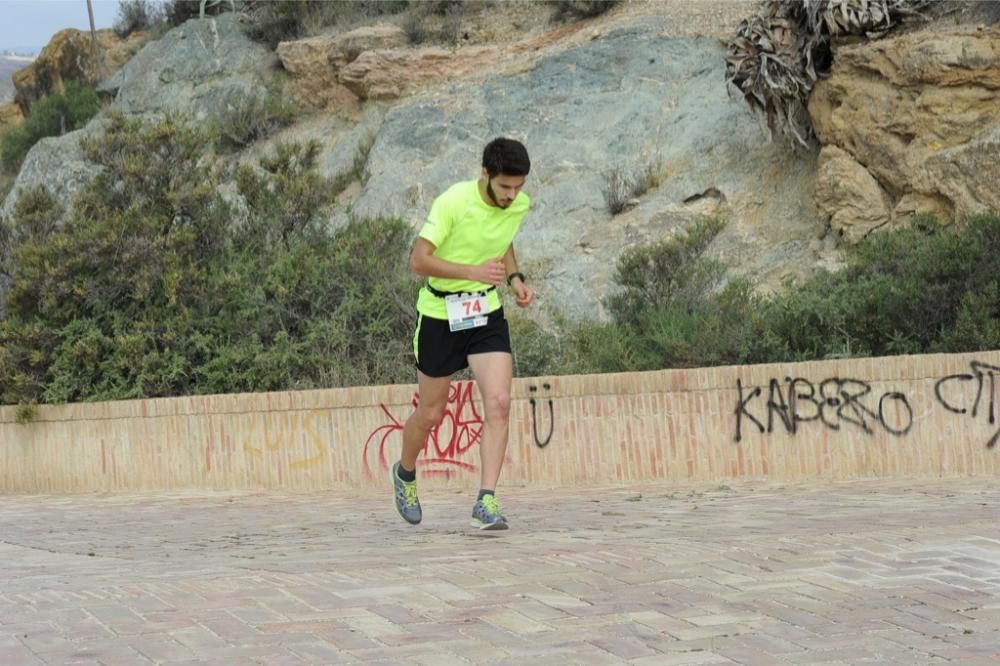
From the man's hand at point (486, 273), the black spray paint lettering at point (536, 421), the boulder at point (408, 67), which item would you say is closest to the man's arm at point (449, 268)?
the man's hand at point (486, 273)

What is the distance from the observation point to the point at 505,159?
23.5ft

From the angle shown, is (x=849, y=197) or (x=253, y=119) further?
(x=253, y=119)

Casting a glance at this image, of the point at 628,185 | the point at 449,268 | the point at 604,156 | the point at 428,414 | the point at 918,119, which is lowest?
the point at 428,414

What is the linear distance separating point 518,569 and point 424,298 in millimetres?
1947

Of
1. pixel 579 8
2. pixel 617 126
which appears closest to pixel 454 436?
pixel 617 126

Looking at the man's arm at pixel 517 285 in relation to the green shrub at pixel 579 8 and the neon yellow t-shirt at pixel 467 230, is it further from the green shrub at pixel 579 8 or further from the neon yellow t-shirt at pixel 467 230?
Result: the green shrub at pixel 579 8

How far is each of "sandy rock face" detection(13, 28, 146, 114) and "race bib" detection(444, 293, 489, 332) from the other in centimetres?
3543

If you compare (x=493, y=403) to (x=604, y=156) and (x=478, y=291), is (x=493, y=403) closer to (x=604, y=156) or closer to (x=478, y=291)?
(x=478, y=291)

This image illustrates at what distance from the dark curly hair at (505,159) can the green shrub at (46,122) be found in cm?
3023

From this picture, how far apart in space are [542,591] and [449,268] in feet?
6.82

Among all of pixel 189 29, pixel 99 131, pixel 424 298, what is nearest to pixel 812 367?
pixel 424 298

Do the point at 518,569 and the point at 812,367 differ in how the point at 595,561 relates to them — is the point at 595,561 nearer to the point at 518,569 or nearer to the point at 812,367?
the point at 518,569

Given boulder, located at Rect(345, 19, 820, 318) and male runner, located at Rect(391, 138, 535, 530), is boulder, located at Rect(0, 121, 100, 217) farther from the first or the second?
male runner, located at Rect(391, 138, 535, 530)

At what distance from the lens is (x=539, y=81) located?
950 inches
